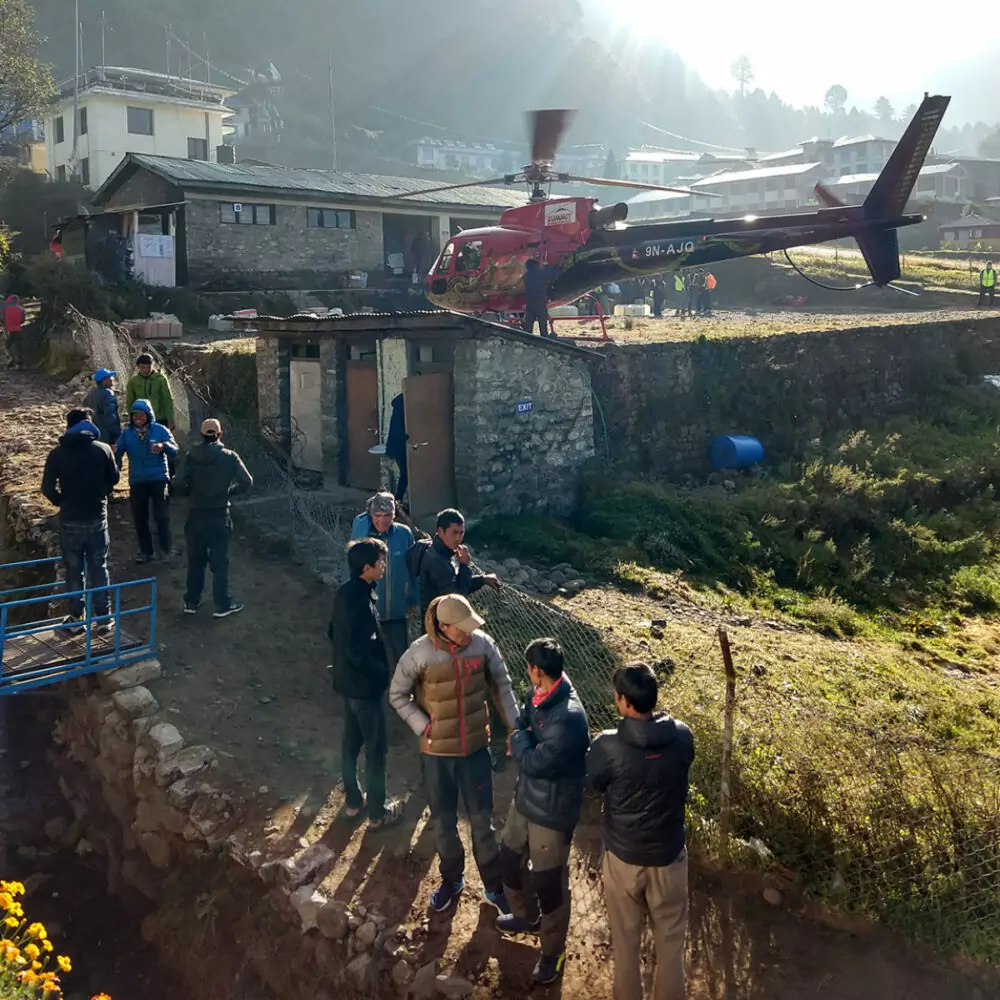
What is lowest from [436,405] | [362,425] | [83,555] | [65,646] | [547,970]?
[547,970]

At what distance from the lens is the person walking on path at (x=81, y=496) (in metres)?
7.80

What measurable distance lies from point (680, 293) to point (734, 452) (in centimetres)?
1433

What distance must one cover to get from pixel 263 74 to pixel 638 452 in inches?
3219

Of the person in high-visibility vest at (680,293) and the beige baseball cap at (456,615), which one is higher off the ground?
the person in high-visibility vest at (680,293)

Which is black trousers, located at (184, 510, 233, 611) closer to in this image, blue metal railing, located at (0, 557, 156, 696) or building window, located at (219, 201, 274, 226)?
blue metal railing, located at (0, 557, 156, 696)

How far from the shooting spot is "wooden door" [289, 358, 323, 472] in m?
13.7

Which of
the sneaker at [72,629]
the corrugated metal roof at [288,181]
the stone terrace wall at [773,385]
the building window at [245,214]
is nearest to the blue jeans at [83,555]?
the sneaker at [72,629]

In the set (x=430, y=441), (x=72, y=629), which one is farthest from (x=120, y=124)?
(x=72, y=629)

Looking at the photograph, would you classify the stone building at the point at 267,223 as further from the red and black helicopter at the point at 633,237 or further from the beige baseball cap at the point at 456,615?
the beige baseball cap at the point at 456,615

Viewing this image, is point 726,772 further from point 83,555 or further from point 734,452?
point 734,452

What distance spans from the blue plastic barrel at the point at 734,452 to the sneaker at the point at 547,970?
40.2ft

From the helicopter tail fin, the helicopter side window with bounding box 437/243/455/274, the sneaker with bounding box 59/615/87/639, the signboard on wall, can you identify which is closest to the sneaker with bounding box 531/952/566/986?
the sneaker with bounding box 59/615/87/639

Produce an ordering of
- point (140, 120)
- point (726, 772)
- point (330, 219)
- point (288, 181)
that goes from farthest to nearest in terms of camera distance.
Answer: point (140, 120) < point (330, 219) < point (288, 181) < point (726, 772)

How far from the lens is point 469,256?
16484 millimetres
